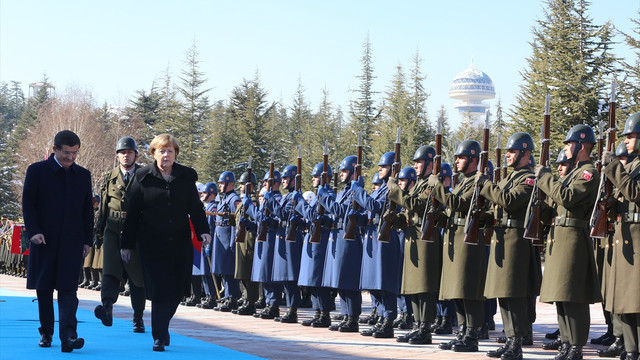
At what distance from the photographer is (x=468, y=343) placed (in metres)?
9.12

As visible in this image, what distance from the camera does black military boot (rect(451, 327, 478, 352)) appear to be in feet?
29.9

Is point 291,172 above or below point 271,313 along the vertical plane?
above

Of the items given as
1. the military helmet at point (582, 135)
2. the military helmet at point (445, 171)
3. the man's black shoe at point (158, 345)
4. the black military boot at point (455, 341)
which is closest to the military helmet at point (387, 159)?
the military helmet at point (445, 171)

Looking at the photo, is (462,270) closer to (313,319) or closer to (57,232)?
(313,319)

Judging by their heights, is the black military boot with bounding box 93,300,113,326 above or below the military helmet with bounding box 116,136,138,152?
below

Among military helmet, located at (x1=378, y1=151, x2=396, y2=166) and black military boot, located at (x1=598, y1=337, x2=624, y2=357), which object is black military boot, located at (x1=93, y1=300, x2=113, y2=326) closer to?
military helmet, located at (x1=378, y1=151, x2=396, y2=166)

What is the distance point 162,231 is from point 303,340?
263cm

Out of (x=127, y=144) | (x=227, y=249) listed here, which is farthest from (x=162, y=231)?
(x=227, y=249)

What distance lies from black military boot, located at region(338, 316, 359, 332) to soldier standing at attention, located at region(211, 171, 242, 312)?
12.0ft

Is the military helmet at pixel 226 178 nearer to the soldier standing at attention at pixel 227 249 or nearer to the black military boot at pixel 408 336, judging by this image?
the soldier standing at attention at pixel 227 249

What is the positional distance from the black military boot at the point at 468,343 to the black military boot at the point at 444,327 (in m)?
2.07

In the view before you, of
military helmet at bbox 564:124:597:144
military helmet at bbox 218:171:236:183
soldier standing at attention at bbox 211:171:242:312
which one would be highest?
military helmet at bbox 564:124:597:144

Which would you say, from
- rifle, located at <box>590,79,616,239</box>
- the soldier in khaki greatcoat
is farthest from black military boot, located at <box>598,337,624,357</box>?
rifle, located at <box>590,79,616,239</box>

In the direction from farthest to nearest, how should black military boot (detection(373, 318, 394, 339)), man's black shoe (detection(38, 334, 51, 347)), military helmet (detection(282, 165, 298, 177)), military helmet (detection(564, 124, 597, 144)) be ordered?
military helmet (detection(282, 165, 298, 177)), black military boot (detection(373, 318, 394, 339)), military helmet (detection(564, 124, 597, 144)), man's black shoe (detection(38, 334, 51, 347))
